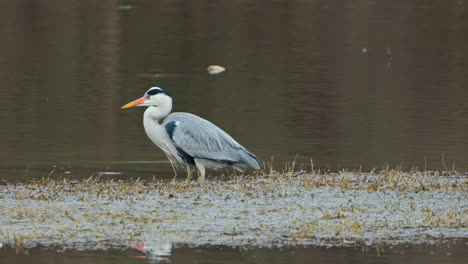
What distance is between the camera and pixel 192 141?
10.4 m

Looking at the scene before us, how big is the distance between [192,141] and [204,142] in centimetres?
13

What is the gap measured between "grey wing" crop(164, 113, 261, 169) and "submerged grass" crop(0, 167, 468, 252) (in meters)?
0.33

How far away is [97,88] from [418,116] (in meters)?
5.50

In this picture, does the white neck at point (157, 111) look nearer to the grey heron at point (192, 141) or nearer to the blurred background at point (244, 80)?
the grey heron at point (192, 141)

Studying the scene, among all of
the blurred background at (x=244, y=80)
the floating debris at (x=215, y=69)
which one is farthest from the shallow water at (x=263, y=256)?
the floating debris at (x=215, y=69)

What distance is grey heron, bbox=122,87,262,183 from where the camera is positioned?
10219 millimetres

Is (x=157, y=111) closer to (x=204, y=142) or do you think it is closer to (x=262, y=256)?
(x=204, y=142)

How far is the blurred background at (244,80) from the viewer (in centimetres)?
1175

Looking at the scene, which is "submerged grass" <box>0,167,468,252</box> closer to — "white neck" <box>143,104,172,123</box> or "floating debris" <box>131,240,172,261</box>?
"floating debris" <box>131,240,172,261</box>

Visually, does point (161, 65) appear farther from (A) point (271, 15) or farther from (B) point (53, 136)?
(A) point (271, 15)

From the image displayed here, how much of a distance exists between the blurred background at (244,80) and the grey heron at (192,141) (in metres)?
0.34

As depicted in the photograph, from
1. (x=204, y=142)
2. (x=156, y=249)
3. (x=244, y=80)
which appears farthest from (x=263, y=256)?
(x=244, y=80)

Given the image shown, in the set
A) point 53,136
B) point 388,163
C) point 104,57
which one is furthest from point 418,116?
point 104,57

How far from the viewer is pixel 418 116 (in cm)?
1438
